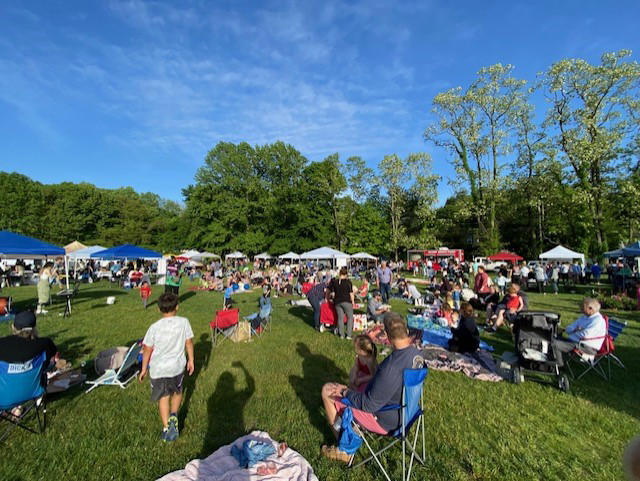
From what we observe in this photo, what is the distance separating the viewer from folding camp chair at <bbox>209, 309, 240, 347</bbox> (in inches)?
278

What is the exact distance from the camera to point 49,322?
8.88 metres

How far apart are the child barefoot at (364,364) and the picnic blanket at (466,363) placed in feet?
6.78

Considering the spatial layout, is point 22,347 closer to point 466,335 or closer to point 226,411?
point 226,411

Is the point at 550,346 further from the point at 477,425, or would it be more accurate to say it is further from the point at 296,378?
the point at 296,378

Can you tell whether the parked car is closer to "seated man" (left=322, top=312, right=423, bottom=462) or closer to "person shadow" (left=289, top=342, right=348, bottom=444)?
"person shadow" (left=289, top=342, right=348, bottom=444)

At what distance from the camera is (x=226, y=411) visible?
4.07 m

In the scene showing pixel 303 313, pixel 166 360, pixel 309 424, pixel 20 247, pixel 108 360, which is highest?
pixel 20 247

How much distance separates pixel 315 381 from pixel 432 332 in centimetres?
403

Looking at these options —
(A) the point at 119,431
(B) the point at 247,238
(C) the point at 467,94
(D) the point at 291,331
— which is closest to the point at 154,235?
(B) the point at 247,238

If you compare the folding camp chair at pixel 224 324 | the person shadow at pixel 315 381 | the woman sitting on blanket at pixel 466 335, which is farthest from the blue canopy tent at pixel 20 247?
the woman sitting on blanket at pixel 466 335

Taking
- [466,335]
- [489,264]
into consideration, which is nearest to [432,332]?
[466,335]

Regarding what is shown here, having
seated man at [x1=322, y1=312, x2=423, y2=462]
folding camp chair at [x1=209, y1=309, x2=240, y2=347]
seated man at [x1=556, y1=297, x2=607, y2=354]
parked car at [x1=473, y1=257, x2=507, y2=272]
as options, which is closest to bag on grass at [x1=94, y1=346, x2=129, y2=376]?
folding camp chair at [x1=209, y1=309, x2=240, y2=347]

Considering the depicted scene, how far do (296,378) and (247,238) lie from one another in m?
34.3

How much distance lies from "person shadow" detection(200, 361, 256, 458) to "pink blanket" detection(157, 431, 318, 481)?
0.27m
